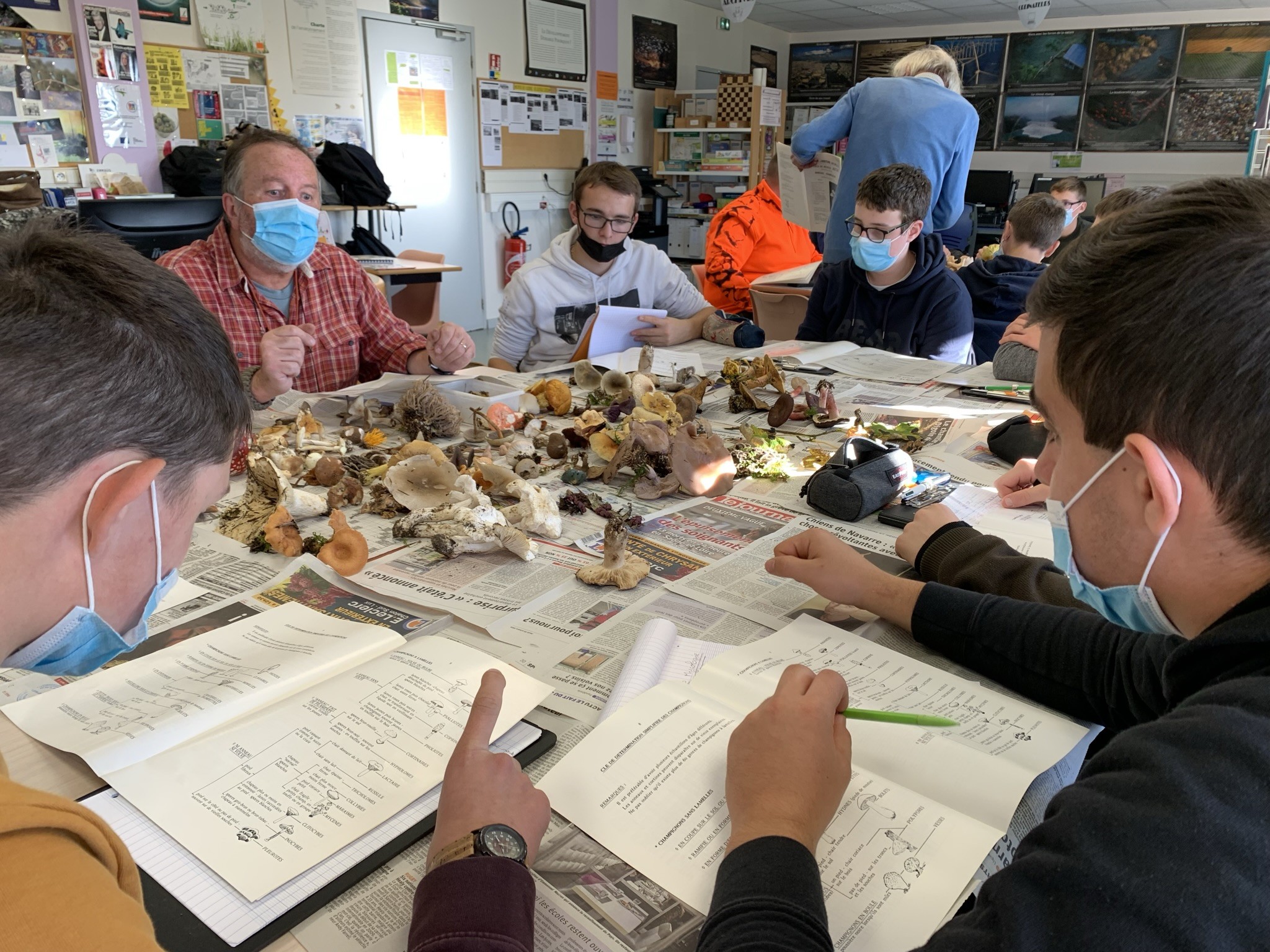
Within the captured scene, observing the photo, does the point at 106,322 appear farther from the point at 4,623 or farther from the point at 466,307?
the point at 466,307

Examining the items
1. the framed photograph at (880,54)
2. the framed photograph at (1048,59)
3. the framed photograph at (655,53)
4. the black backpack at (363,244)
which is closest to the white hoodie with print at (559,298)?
the black backpack at (363,244)

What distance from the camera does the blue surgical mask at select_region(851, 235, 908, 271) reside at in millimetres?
2910

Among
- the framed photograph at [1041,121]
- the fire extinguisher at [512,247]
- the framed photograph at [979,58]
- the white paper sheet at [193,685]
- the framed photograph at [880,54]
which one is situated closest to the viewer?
the white paper sheet at [193,685]

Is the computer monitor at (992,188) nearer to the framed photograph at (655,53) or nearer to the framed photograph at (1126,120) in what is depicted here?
the framed photograph at (1126,120)

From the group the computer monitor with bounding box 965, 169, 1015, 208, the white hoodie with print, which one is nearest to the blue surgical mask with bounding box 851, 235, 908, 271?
the white hoodie with print

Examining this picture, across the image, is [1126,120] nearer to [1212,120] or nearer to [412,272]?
[1212,120]

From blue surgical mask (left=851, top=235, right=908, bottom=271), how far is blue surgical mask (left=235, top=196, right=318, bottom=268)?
5.77 ft

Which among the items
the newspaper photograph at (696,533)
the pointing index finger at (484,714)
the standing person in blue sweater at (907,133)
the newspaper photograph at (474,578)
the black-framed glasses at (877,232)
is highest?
the standing person in blue sweater at (907,133)

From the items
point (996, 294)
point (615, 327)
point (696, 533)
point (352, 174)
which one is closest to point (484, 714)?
point (696, 533)

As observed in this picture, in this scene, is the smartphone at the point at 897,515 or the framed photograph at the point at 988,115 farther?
the framed photograph at the point at 988,115

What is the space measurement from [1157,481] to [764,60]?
10186 millimetres

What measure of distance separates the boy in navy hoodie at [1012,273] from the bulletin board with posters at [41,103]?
14.7 feet

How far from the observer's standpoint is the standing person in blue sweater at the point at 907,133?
3570 mm

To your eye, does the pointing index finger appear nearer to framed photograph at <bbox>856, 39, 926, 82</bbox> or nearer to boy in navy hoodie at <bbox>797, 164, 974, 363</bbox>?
boy in navy hoodie at <bbox>797, 164, 974, 363</bbox>
